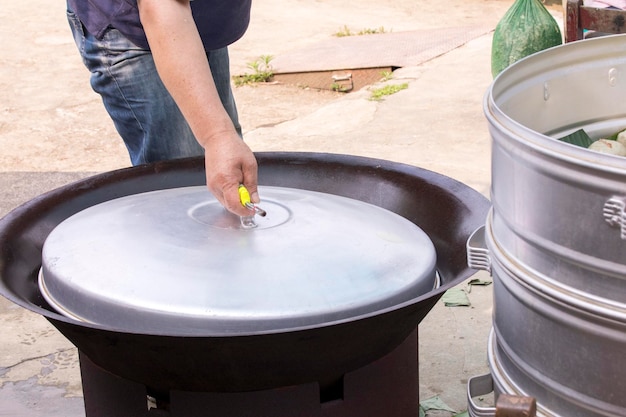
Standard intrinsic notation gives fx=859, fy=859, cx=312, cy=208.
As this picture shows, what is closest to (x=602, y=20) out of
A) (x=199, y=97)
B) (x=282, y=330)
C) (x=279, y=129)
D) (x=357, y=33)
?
(x=279, y=129)

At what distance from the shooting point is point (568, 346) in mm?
1138

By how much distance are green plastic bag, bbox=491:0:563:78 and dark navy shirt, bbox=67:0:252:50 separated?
2711mm

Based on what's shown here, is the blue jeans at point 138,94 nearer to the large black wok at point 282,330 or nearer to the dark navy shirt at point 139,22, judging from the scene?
the dark navy shirt at point 139,22

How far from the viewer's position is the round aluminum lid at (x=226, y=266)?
134 centimetres

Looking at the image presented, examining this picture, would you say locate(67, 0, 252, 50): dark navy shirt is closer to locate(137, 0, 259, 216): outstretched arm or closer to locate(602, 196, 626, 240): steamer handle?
locate(137, 0, 259, 216): outstretched arm

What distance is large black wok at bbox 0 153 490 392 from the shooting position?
1.30m

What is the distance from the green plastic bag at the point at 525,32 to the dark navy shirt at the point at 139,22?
2711 mm

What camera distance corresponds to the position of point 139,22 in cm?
200

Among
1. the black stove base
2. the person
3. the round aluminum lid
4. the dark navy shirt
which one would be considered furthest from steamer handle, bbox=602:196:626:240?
the dark navy shirt

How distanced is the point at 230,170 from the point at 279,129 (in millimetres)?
3333

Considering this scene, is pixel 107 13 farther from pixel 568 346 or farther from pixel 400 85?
pixel 400 85

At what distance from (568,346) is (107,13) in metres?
1.37

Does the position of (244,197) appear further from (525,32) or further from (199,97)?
(525,32)

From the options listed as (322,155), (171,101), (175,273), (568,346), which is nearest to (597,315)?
(568,346)
